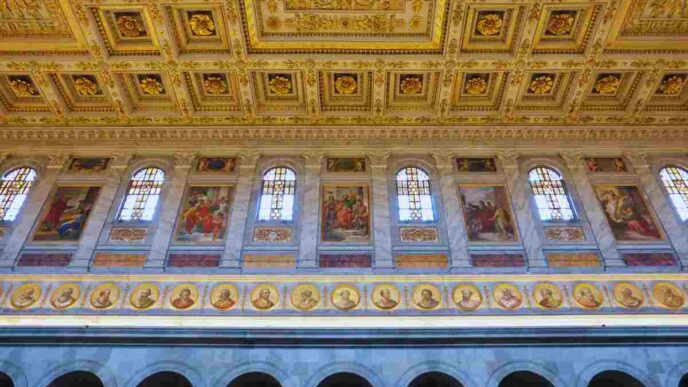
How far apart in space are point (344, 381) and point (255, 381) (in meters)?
1.94

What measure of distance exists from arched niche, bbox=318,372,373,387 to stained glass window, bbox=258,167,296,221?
4.31 meters

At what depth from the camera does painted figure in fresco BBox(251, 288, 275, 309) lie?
11.8m

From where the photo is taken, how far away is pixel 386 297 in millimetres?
11930

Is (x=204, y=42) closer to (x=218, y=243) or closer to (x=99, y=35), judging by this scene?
(x=99, y=35)

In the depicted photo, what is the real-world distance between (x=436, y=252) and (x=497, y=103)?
17.7 ft

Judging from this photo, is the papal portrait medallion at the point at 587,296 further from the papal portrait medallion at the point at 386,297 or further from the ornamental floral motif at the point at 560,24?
the ornamental floral motif at the point at 560,24

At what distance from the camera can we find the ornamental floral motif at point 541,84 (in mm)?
15039

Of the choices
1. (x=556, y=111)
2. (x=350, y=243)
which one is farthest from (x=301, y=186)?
(x=556, y=111)

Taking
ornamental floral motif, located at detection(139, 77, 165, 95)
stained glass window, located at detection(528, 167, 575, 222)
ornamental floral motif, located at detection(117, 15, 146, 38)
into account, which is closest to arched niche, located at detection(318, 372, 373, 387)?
stained glass window, located at detection(528, 167, 575, 222)

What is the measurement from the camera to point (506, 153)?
15.2 metres

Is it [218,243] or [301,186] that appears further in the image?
[301,186]

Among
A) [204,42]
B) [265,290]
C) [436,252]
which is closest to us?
[265,290]

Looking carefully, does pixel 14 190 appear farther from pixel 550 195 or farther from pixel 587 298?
pixel 587 298

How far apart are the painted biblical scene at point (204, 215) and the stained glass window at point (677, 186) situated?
39.0 ft
